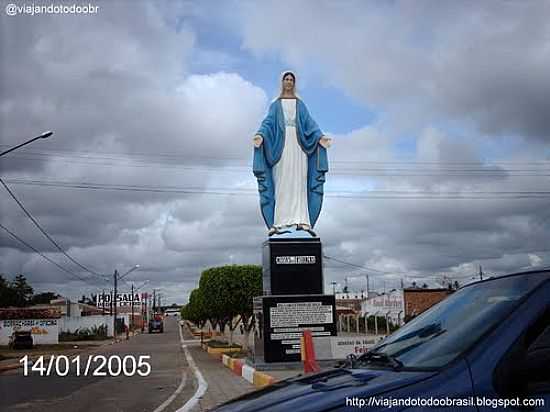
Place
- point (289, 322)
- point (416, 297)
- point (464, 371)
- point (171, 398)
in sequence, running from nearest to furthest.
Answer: point (464, 371) < point (171, 398) < point (289, 322) < point (416, 297)

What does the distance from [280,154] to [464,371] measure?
1441cm

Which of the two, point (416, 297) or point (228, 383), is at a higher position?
point (416, 297)

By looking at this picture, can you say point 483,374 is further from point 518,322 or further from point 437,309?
point 437,309

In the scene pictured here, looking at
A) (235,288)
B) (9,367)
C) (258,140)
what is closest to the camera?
(258,140)

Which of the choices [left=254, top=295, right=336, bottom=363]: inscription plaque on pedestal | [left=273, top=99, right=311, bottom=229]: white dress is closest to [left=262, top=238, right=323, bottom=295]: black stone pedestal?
[left=254, top=295, right=336, bottom=363]: inscription plaque on pedestal

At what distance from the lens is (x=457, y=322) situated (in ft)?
10.9

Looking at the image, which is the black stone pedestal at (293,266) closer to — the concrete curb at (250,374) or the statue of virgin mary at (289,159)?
the statue of virgin mary at (289,159)

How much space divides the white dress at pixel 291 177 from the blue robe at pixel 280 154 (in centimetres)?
11

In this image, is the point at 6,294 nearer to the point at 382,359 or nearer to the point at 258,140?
the point at 258,140

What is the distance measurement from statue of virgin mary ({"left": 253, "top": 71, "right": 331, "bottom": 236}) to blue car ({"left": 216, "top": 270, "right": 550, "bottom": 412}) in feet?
44.2

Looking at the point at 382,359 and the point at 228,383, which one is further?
the point at 228,383

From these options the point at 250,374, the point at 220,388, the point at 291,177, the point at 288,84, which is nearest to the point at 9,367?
the point at 250,374

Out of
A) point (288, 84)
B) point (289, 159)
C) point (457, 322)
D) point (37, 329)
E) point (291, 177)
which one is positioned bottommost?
point (37, 329)

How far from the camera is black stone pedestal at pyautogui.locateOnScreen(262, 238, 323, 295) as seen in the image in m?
15.7
